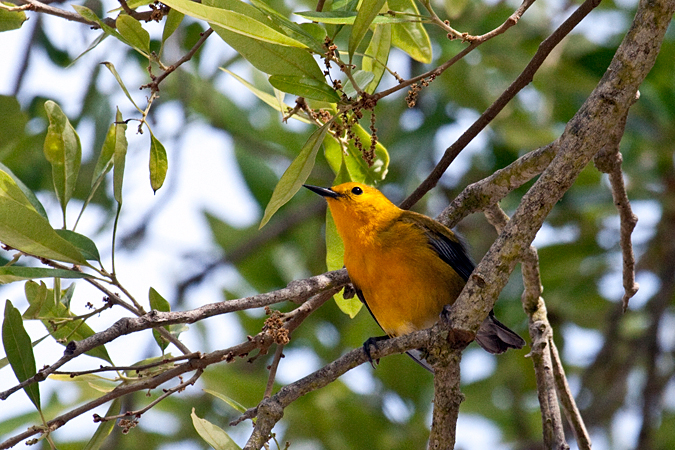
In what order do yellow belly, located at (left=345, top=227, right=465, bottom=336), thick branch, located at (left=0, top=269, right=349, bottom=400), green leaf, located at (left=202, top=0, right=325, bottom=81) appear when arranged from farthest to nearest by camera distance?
yellow belly, located at (left=345, top=227, right=465, bottom=336) → green leaf, located at (left=202, top=0, right=325, bottom=81) → thick branch, located at (left=0, top=269, right=349, bottom=400)

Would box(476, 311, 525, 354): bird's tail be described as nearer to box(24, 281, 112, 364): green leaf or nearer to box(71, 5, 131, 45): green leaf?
box(24, 281, 112, 364): green leaf

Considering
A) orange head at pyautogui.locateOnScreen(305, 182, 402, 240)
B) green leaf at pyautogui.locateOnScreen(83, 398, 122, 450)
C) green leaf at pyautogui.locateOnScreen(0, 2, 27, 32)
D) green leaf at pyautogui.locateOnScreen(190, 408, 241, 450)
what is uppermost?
orange head at pyautogui.locateOnScreen(305, 182, 402, 240)

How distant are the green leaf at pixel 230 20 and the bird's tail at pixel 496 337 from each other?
246cm

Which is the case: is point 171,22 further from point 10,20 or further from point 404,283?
point 404,283

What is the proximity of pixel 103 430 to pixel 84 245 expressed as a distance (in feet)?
2.44

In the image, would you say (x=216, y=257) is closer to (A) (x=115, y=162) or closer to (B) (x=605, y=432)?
(B) (x=605, y=432)

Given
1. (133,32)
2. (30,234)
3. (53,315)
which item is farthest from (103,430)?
(133,32)

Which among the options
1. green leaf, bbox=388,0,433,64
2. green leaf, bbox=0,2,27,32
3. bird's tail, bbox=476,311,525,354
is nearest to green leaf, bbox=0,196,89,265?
green leaf, bbox=0,2,27,32

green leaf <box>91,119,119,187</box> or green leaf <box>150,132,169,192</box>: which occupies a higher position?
green leaf <box>91,119,119,187</box>

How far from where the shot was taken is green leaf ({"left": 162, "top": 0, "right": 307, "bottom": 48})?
2.06m

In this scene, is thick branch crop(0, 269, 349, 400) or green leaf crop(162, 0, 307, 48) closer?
green leaf crop(162, 0, 307, 48)

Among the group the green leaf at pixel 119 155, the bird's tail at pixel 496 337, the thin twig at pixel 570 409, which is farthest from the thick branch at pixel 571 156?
the bird's tail at pixel 496 337

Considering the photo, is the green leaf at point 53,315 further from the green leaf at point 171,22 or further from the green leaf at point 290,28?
the green leaf at point 290,28

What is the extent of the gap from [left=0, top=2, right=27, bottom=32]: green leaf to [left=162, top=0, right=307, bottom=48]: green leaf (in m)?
1.13
